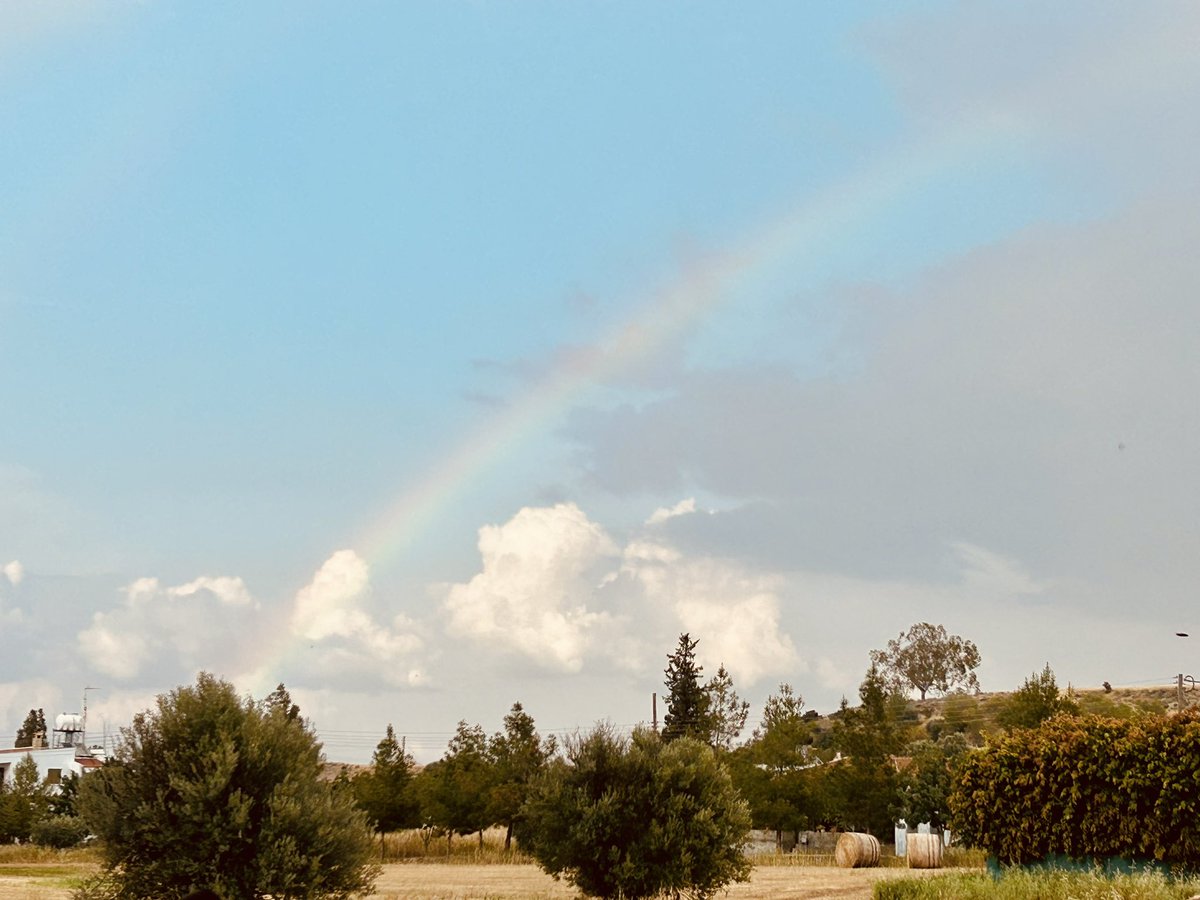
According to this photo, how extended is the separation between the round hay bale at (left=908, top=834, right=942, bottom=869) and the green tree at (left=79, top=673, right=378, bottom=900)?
3099 centimetres

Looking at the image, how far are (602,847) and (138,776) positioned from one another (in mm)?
10450

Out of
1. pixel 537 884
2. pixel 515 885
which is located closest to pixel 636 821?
pixel 515 885

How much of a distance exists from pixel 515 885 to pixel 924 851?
699 inches

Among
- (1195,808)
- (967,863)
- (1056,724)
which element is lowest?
(967,863)

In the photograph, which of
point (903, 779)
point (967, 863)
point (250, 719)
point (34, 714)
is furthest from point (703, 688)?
point (34, 714)

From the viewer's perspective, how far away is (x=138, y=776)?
22.3 metres

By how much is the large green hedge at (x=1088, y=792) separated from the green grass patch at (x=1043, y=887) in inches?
59.9

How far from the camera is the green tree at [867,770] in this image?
2501 inches

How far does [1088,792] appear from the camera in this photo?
3003 centimetres

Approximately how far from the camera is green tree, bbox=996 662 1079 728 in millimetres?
57500

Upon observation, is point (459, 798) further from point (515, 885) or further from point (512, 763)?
point (515, 885)

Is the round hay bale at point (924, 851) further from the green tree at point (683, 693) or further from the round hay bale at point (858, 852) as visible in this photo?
the green tree at point (683, 693)

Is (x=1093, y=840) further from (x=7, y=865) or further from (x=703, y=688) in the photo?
(x=703, y=688)

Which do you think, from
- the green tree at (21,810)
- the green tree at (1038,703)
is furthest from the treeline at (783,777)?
the green tree at (21,810)
